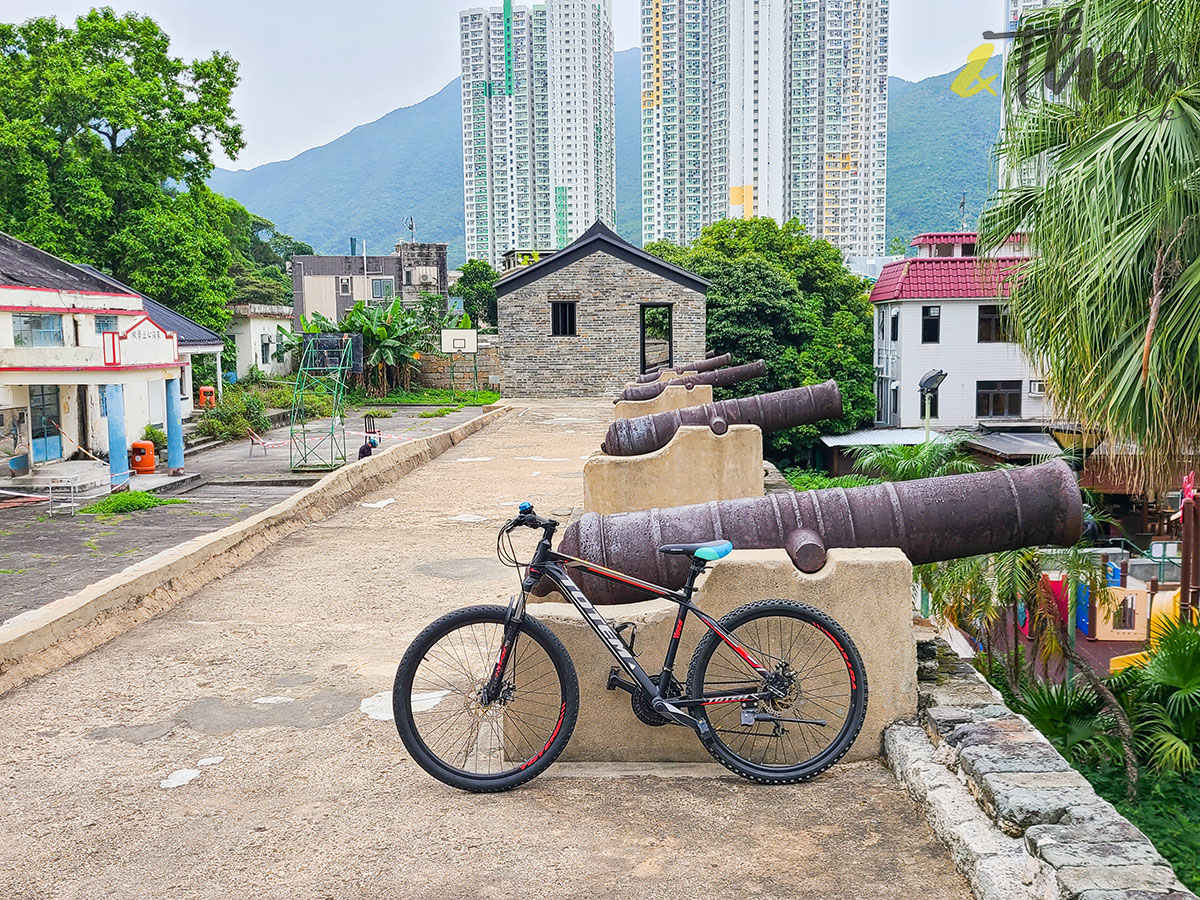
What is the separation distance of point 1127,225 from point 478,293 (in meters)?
54.3

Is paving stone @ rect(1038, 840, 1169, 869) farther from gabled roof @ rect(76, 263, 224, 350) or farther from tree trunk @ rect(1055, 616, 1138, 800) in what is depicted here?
gabled roof @ rect(76, 263, 224, 350)

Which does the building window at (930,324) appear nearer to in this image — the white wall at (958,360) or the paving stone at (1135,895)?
the white wall at (958,360)

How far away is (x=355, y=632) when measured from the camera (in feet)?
22.5

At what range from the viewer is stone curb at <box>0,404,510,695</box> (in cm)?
594

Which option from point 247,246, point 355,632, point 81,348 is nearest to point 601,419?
point 81,348

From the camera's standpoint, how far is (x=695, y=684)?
4.03 metres

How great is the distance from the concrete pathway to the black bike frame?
32 centimetres

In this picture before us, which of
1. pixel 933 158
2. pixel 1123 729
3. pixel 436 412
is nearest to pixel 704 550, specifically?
pixel 1123 729

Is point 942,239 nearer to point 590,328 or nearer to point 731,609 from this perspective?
point 590,328

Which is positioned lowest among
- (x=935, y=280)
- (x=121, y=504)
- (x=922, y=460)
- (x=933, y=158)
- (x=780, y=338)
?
(x=121, y=504)

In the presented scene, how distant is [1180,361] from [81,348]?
637 inches

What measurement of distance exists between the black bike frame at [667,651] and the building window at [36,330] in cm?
1705

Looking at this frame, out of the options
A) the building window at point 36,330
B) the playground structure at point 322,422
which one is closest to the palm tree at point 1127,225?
the playground structure at point 322,422

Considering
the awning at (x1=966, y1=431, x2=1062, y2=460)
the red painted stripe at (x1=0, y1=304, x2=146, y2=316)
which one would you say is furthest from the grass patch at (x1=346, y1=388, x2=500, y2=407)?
the awning at (x1=966, y1=431, x2=1062, y2=460)
